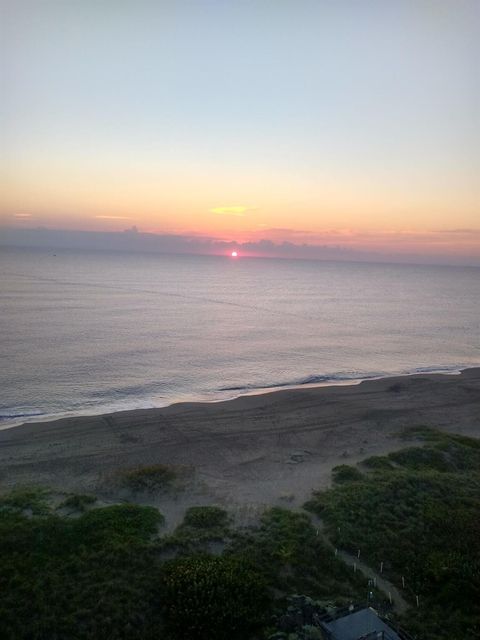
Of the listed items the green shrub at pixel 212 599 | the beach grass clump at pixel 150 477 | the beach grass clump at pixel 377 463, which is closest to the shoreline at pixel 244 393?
the beach grass clump at pixel 150 477

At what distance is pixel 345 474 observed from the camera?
24875 mm

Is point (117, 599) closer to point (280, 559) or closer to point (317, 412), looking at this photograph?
point (280, 559)

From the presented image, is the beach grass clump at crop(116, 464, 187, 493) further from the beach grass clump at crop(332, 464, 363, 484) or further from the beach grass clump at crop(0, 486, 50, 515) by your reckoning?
the beach grass clump at crop(332, 464, 363, 484)

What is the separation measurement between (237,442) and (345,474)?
737 centimetres

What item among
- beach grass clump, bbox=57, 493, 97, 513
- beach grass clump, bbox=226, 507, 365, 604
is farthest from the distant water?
beach grass clump, bbox=226, 507, 365, 604

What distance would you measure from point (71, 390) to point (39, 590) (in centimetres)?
2546

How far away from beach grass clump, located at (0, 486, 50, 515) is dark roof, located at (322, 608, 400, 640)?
491 inches

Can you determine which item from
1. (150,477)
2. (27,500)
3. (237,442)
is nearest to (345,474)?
(237,442)

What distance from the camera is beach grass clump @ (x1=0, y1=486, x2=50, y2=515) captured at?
20191 mm

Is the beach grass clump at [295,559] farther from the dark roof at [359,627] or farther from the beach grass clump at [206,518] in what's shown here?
the dark roof at [359,627]

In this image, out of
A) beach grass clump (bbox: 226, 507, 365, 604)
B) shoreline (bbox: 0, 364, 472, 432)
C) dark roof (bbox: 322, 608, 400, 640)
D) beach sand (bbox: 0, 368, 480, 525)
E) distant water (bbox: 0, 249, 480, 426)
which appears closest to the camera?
dark roof (bbox: 322, 608, 400, 640)

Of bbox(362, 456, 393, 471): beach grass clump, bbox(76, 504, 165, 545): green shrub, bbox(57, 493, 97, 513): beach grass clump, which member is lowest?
bbox(362, 456, 393, 471): beach grass clump

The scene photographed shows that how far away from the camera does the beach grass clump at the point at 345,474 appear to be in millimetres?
24500

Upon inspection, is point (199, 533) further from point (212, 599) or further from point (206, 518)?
point (212, 599)
